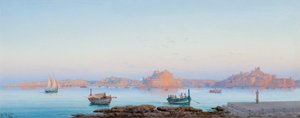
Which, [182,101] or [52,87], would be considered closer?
[182,101]

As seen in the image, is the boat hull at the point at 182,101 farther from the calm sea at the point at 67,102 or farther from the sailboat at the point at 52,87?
the sailboat at the point at 52,87

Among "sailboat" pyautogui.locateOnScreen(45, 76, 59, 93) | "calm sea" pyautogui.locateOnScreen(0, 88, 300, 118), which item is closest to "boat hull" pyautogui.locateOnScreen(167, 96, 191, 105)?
"calm sea" pyautogui.locateOnScreen(0, 88, 300, 118)

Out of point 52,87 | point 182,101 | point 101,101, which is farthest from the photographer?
point 52,87

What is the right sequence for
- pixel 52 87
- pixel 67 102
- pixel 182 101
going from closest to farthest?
pixel 182 101 < pixel 67 102 < pixel 52 87

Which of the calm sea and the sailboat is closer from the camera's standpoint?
the calm sea

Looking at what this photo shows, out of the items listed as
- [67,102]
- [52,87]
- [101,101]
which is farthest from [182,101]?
[52,87]

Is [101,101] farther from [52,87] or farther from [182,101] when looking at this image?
[52,87]

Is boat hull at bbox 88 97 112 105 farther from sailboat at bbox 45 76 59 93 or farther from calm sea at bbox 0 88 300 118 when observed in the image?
sailboat at bbox 45 76 59 93

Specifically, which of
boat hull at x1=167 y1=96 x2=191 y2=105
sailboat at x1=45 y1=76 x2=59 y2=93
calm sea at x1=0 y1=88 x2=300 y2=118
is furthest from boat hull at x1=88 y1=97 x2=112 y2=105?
sailboat at x1=45 y1=76 x2=59 y2=93

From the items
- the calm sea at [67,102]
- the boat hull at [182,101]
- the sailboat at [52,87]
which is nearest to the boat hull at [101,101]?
the calm sea at [67,102]

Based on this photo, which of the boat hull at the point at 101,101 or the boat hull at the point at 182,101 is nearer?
the boat hull at the point at 182,101

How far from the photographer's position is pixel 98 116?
23.4 meters

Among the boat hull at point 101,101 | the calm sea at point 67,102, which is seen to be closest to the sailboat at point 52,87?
the calm sea at point 67,102

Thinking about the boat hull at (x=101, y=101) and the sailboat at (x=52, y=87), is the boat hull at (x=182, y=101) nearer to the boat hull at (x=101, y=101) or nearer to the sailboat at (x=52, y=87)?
the boat hull at (x=101, y=101)
